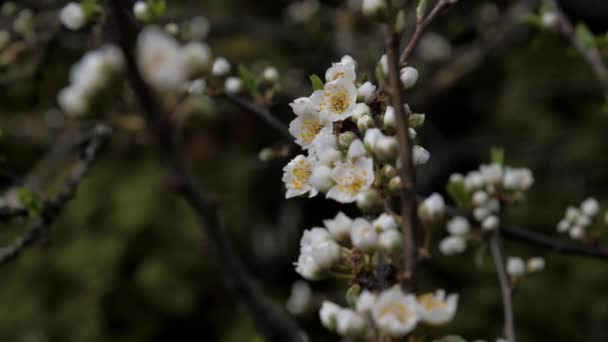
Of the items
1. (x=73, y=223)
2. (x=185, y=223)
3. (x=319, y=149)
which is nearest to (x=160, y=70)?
(x=319, y=149)

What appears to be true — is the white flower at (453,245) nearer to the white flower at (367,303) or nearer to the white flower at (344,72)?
the white flower at (344,72)

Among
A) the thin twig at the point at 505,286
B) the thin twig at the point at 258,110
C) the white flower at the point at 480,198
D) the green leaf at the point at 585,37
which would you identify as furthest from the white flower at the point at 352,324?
the green leaf at the point at 585,37

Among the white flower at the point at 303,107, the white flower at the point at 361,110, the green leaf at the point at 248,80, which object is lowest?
the white flower at the point at 361,110

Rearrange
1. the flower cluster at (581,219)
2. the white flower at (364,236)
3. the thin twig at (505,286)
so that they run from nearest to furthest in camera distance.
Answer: the white flower at (364,236) → the thin twig at (505,286) → the flower cluster at (581,219)

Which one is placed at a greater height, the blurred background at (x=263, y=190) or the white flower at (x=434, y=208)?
the blurred background at (x=263, y=190)

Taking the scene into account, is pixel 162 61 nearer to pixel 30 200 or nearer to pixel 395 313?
pixel 395 313

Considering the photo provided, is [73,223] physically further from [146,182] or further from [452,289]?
[452,289]

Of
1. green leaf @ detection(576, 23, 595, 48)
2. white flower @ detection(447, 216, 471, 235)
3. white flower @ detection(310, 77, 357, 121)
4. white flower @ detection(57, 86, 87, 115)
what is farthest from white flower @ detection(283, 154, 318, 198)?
green leaf @ detection(576, 23, 595, 48)

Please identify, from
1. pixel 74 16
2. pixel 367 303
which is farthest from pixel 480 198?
pixel 74 16
